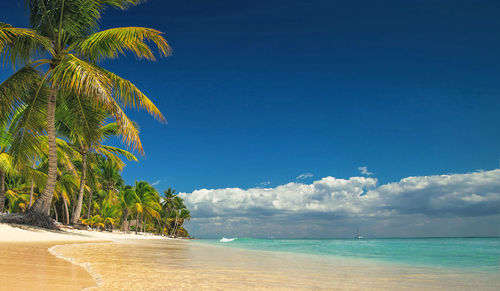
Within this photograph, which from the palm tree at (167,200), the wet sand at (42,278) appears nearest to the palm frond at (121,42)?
the wet sand at (42,278)

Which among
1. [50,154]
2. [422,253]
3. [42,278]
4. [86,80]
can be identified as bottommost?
[422,253]

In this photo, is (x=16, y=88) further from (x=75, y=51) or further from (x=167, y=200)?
(x=167, y=200)

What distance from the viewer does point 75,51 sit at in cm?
1241

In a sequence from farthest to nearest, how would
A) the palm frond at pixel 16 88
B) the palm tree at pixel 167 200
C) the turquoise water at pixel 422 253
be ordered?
the palm tree at pixel 167 200
the palm frond at pixel 16 88
the turquoise water at pixel 422 253

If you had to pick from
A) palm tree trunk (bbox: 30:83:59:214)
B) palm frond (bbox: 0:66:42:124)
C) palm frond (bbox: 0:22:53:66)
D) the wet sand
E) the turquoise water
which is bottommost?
the turquoise water

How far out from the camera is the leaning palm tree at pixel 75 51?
10.3 m

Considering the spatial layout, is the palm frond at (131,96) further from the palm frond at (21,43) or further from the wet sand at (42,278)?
the wet sand at (42,278)

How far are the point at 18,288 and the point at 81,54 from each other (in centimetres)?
1128

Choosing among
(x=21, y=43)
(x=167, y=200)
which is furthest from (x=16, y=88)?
(x=167, y=200)

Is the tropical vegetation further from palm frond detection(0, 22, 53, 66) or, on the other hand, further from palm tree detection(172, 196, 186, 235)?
palm tree detection(172, 196, 186, 235)

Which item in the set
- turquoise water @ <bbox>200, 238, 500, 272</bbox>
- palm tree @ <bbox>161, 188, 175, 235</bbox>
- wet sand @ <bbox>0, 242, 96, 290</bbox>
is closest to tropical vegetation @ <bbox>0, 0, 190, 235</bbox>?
wet sand @ <bbox>0, 242, 96, 290</bbox>

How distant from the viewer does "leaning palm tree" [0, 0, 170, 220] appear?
1031cm

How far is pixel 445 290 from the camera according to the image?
446 centimetres

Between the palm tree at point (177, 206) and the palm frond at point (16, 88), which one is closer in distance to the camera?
the palm frond at point (16, 88)
